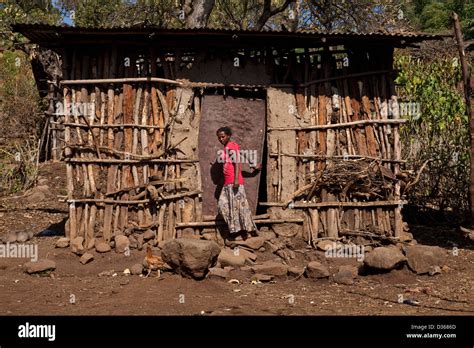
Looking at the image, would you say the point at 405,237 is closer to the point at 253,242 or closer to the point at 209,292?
the point at 253,242

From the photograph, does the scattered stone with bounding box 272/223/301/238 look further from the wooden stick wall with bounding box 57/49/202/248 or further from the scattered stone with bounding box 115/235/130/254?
the scattered stone with bounding box 115/235/130/254

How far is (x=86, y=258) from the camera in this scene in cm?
845

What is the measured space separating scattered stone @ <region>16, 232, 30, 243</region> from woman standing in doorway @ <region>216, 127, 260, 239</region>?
3455mm

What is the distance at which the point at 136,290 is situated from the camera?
714 cm

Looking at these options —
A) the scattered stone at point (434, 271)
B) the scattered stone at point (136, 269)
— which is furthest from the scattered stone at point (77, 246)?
the scattered stone at point (434, 271)

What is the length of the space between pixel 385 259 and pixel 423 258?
0.61 meters

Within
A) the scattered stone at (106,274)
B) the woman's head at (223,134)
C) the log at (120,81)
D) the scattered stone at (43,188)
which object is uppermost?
the log at (120,81)

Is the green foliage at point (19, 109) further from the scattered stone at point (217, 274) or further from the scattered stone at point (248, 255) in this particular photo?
the scattered stone at point (217, 274)

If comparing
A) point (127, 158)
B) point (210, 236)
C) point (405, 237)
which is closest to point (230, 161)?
point (210, 236)

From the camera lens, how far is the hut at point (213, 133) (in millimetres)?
8867

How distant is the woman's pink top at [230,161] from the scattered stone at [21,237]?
11.9 feet

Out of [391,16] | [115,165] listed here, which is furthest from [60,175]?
[391,16]

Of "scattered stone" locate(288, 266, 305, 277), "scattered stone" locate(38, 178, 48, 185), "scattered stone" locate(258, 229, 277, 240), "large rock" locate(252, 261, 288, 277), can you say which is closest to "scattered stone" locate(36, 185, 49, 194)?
"scattered stone" locate(38, 178, 48, 185)
